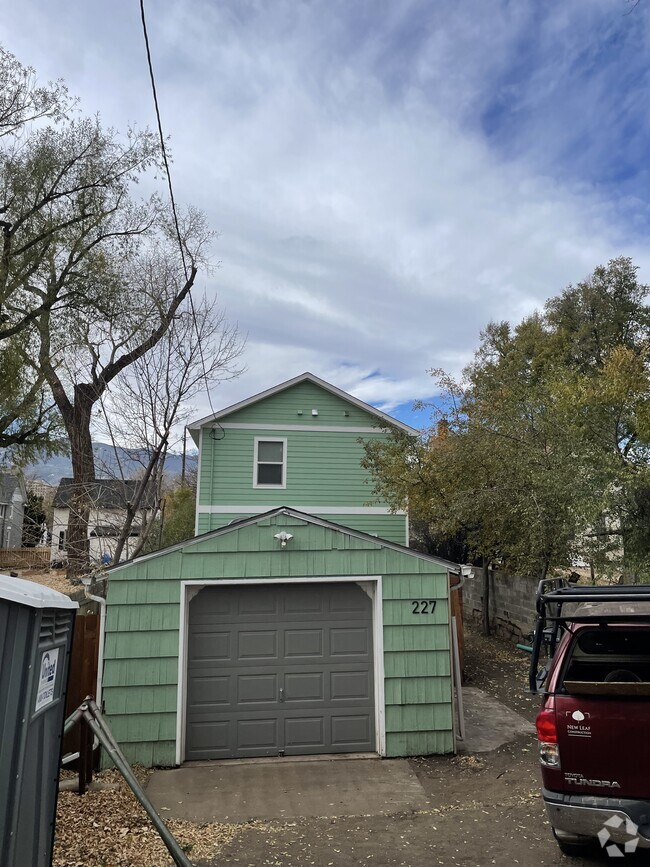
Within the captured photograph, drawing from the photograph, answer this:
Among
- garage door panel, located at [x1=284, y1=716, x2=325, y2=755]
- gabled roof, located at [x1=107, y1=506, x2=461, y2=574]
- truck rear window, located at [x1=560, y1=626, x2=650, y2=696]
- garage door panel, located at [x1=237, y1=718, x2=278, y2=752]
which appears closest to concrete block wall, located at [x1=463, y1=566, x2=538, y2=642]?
gabled roof, located at [x1=107, y1=506, x2=461, y2=574]

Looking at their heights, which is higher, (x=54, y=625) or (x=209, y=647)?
(x=54, y=625)

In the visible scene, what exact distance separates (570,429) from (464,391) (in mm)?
4916

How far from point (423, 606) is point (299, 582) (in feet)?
5.36

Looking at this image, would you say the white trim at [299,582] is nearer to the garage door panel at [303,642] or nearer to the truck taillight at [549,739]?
the garage door panel at [303,642]

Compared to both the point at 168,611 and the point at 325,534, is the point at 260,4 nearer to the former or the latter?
the point at 325,534

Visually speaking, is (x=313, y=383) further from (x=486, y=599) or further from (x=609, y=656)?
(x=609, y=656)

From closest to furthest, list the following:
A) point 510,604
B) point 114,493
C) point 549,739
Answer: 1. point 549,739
2. point 114,493
3. point 510,604

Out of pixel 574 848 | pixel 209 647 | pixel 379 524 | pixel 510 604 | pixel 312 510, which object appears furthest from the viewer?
pixel 379 524

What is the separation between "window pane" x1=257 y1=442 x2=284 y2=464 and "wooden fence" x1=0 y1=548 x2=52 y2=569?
15.9 meters

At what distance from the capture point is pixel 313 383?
653 inches

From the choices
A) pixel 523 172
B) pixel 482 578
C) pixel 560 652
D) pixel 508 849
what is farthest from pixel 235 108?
pixel 482 578

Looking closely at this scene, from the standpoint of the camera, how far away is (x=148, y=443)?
12766 millimetres

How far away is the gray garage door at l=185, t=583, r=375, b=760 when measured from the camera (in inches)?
295

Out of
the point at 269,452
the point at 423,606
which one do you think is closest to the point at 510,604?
the point at 269,452
